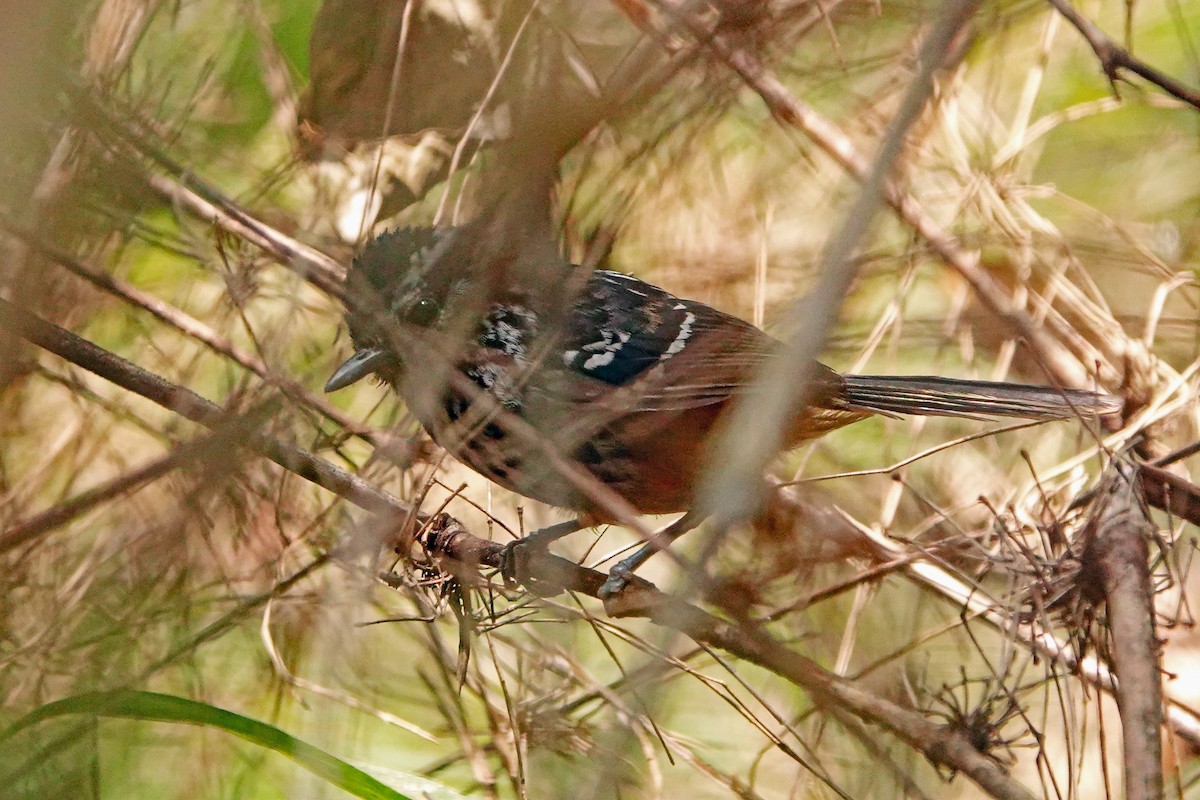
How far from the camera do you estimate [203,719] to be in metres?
1.93

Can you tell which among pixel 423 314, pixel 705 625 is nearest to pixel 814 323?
pixel 705 625

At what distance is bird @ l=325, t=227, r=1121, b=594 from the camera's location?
242 cm

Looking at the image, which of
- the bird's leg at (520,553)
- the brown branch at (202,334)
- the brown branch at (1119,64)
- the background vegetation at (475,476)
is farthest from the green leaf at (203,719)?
the brown branch at (1119,64)

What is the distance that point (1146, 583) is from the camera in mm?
2484

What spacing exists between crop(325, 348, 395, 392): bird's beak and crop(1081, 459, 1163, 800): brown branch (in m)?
1.69

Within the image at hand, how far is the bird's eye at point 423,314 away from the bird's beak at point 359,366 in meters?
0.10

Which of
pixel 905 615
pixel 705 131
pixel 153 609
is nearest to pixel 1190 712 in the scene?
pixel 905 615

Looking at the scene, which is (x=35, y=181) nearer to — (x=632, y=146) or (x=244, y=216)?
(x=244, y=216)

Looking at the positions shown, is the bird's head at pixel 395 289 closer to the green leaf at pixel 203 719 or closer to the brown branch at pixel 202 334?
the brown branch at pixel 202 334

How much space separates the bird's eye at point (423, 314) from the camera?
274 cm

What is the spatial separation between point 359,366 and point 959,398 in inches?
65.0

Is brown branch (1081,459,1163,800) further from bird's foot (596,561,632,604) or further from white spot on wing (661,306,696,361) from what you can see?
white spot on wing (661,306,696,361)

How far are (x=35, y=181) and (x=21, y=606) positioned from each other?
0.97m

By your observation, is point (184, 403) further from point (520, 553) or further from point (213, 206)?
Answer: point (520, 553)
